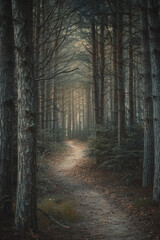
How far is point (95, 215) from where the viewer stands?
6367 mm

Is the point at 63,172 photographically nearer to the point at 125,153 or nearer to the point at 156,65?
the point at 125,153

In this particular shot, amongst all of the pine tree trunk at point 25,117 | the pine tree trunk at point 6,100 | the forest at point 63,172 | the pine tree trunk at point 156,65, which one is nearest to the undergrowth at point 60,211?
the forest at point 63,172

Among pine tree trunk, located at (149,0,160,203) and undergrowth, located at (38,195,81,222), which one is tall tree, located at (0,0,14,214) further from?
pine tree trunk, located at (149,0,160,203)

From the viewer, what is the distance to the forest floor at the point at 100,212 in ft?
15.8

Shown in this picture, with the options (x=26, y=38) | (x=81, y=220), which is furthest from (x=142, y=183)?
(x=26, y=38)

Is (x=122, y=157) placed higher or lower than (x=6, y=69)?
lower

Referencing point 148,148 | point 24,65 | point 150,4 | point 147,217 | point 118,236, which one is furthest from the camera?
point 148,148

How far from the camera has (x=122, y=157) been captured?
9.78 m

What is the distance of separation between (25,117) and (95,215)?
4.34 meters

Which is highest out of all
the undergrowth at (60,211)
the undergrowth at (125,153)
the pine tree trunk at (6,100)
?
the pine tree trunk at (6,100)

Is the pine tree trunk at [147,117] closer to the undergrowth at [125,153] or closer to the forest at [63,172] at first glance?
the forest at [63,172]

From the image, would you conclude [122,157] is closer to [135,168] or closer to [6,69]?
[135,168]

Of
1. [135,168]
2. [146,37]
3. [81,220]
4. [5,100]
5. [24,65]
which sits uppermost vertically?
[146,37]

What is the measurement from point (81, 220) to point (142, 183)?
3634 millimetres
